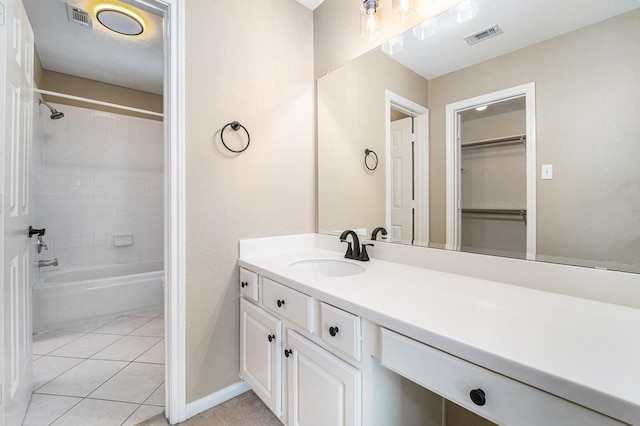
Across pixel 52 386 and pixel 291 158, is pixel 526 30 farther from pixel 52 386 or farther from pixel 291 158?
pixel 52 386

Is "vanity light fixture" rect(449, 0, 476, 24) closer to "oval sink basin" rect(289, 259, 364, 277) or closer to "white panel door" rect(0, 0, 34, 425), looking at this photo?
"oval sink basin" rect(289, 259, 364, 277)

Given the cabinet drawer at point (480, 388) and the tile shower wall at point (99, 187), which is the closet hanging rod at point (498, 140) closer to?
the cabinet drawer at point (480, 388)

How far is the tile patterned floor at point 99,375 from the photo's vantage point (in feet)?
4.79

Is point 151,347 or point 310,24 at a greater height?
point 310,24

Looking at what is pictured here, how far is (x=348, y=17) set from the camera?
174cm

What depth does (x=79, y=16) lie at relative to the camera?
→ 78.7 inches

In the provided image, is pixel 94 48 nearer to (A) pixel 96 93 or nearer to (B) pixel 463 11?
(A) pixel 96 93

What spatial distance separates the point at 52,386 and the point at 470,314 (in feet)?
7.75

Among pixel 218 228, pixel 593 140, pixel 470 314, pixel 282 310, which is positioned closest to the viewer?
pixel 470 314

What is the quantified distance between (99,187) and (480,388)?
151 inches

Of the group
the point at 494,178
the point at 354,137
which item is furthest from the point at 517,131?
the point at 354,137

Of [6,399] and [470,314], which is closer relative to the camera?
[470,314]

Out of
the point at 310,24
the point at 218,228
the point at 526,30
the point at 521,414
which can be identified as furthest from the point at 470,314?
the point at 310,24

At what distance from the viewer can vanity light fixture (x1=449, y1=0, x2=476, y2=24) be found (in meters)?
1.22
